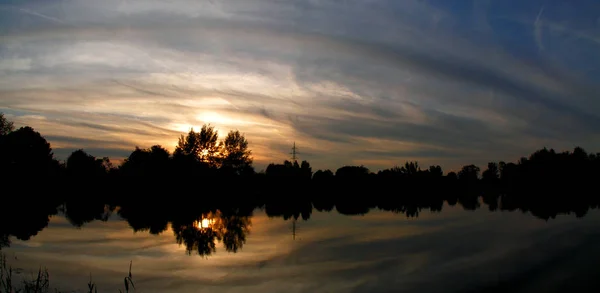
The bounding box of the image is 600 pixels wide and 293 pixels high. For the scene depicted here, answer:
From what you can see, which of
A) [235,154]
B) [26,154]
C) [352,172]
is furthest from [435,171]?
[26,154]

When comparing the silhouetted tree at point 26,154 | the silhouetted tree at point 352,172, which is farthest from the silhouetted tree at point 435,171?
the silhouetted tree at point 26,154

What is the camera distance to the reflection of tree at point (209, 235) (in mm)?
24000

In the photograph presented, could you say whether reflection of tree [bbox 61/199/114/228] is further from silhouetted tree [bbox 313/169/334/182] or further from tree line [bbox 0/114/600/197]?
silhouetted tree [bbox 313/169/334/182]

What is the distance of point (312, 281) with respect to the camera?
16.2 meters

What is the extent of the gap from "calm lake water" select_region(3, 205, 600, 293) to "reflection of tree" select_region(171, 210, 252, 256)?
61 cm

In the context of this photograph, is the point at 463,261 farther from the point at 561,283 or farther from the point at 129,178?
the point at 129,178

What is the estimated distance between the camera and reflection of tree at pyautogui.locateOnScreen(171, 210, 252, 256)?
78.7 feet

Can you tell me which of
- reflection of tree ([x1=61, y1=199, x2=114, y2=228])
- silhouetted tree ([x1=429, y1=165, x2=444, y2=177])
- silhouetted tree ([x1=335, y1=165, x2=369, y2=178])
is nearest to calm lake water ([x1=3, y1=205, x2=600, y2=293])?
reflection of tree ([x1=61, y1=199, x2=114, y2=228])

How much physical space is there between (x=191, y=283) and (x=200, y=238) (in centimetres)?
1185

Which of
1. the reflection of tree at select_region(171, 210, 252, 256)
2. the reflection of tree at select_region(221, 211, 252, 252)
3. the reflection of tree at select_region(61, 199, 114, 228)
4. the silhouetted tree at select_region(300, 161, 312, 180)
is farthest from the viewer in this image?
the silhouetted tree at select_region(300, 161, 312, 180)

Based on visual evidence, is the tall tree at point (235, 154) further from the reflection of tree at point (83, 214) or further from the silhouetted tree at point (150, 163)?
the reflection of tree at point (83, 214)

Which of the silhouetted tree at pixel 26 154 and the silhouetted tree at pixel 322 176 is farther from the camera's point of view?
the silhouetted tree at pixel 322 176

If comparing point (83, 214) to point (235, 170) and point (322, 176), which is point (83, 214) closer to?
point (235, 170)

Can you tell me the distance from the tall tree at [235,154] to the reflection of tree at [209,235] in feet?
191
